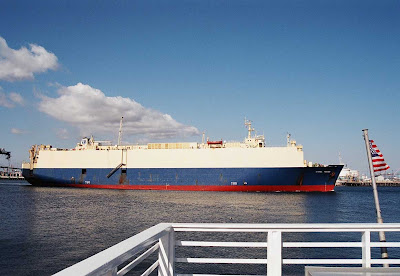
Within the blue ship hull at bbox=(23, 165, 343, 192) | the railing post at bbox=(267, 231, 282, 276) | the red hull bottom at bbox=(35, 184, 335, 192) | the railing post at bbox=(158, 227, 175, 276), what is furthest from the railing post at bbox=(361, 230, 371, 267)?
the red hull bottom at bbox=(35, 184, 335, 192)

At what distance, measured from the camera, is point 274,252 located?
10.4 feet

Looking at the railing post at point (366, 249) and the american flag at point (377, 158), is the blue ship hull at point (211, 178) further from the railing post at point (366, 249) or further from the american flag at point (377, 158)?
the railing post at point (366, 249)

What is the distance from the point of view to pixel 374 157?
828 cm

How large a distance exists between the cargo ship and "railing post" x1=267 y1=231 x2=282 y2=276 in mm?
41309

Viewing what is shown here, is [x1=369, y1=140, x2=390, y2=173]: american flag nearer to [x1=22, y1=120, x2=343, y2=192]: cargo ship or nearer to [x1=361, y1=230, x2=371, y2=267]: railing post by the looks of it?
[x1=361, y1=230, x2=371, y2=267]: railing post

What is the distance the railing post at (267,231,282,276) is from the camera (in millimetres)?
3150

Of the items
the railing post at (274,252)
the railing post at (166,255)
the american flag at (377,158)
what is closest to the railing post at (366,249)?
the railing post at (274,252)

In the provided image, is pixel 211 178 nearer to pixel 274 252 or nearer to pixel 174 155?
pixel 174 155

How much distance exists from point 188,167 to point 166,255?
43.8 meters

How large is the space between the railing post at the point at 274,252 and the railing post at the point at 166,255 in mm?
904

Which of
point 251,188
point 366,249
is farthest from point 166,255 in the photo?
point 251,188

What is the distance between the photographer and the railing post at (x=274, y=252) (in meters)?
3.15

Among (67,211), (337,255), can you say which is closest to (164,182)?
(67,211)

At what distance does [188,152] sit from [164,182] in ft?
17.8
